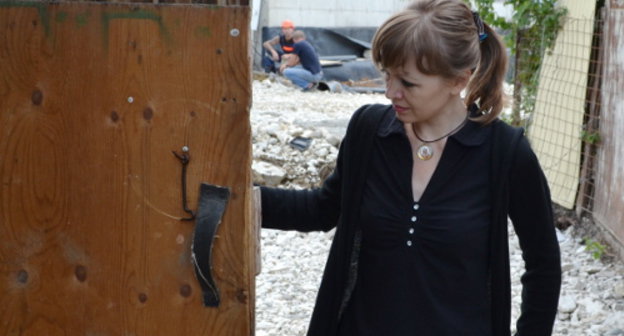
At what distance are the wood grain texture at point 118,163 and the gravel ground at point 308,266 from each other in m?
3.07

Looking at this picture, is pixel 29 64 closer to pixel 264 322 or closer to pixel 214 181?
pixel 214 181

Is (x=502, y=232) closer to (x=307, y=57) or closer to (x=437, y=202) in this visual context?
(x=437, y=202)

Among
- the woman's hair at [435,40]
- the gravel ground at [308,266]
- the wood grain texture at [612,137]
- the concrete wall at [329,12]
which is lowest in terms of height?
the gravel ground at [308,266]

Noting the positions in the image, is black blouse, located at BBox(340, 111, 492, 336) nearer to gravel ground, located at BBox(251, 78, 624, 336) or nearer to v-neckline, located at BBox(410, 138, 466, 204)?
v-neckline, located at BBox(410, 138, 466, 204)

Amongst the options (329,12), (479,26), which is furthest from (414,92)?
(329,12)

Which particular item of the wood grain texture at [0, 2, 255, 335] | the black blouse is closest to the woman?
the black blouse

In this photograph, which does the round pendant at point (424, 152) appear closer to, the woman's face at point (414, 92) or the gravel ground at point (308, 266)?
the woman's face at point (414, 92)

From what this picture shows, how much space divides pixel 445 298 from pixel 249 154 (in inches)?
24.1

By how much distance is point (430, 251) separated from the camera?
2367 millimetres

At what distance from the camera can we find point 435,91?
237 cm

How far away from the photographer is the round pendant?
2.45 meters

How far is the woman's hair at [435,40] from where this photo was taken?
2.31 metres

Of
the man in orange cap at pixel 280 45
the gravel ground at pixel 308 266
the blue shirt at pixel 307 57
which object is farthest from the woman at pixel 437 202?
the man in orange cap at pixel 280 45

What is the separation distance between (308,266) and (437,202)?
431cm
